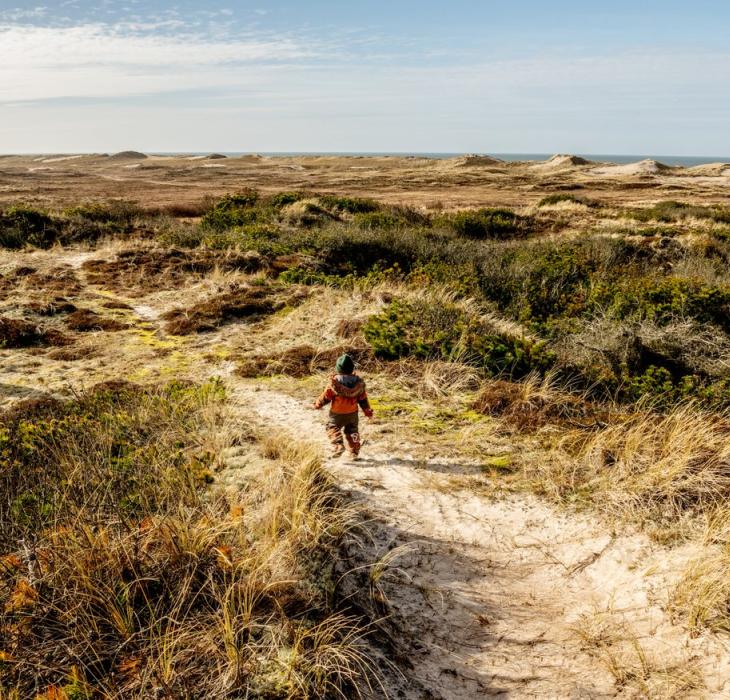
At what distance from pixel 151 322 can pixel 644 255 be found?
15.9 meters

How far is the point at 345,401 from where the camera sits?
556cm

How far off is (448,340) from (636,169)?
7236 centimetres

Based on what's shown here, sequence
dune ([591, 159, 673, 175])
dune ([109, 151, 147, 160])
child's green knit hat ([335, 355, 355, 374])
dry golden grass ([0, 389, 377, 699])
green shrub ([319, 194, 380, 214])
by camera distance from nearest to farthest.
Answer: dry golden grass ([0, 389, 377, 699])
child's green knit hat ([335, 355, 355, 374])
green shrub ([319, 194, 380, 214])
dune ([591, 159, 673, 175])
dune ([109, 151, 147, 160])

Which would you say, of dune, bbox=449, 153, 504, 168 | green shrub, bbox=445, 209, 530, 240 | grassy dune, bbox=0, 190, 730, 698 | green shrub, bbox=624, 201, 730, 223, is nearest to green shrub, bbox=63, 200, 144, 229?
A: grassy dune, bbox=0, 190, 730, 698

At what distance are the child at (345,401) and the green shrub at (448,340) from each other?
2733 mm

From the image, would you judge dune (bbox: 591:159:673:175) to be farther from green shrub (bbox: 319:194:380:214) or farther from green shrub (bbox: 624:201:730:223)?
green shrub (bbox: 319:194:380:214)

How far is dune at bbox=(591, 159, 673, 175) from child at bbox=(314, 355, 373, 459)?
235 feet

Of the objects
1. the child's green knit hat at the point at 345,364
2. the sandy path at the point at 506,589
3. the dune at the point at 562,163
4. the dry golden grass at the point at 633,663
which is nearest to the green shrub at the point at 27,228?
the child's green knit hat at the point at 345,364

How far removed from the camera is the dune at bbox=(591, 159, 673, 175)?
65.3m

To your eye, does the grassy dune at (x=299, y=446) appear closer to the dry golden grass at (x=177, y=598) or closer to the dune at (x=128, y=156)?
the dry golden grass at (x=177, y=598)

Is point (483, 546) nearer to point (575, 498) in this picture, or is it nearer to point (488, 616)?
point (488, 616)

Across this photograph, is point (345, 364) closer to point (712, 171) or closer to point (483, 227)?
point (483, 227)

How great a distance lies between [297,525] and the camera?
388cm

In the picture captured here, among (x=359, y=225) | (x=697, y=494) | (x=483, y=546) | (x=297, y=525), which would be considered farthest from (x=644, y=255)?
(x=297, y=525)
